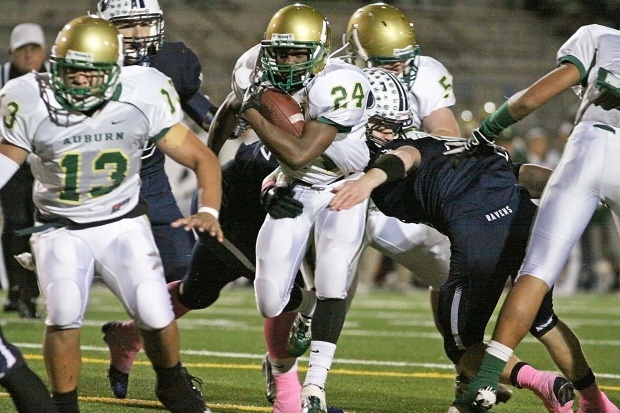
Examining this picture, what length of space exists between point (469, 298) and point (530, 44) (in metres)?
11.9

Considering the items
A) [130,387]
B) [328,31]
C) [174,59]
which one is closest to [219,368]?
[130,387]

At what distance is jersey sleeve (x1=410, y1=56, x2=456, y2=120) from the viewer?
4.63 m

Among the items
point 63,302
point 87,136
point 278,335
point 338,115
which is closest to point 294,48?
point 338,115

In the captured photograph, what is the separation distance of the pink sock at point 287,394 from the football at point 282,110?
883 millimetres

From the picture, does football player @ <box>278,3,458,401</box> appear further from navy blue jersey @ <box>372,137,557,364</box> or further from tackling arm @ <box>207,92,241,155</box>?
tackling arm @ <box>207,92,241,155</box>

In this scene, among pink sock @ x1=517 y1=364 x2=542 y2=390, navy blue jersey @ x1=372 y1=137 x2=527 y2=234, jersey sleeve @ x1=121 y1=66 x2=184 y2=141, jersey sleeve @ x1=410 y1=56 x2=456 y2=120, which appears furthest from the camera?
jersey sleeve @ x1=410 y1=56 x2=456 y2=120

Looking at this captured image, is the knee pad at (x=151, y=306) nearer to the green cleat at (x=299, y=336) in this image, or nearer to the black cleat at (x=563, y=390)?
the green cleat at (x=299, y=336)

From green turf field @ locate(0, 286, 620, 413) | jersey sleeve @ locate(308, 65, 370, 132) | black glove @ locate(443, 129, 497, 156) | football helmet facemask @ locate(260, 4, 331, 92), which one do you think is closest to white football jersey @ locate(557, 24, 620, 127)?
black glove @ locate(443, 129, 497, 156)

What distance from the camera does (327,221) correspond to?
3.89 metres

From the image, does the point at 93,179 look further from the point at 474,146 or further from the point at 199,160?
the point at 474,146

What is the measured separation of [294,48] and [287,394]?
1.22 m

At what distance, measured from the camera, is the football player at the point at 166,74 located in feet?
14.7

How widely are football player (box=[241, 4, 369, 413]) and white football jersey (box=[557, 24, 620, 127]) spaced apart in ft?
2.33

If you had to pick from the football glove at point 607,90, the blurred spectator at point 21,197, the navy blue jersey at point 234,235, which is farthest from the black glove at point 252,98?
the blurred spectator at point 21,197
